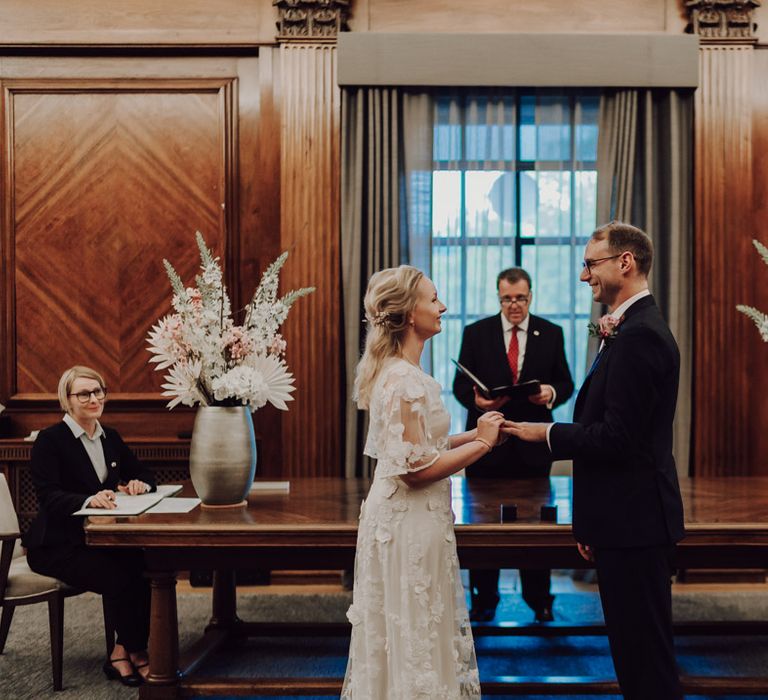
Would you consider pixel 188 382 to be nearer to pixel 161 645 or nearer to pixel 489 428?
pixel 161 645

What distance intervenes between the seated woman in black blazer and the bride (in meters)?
1.40

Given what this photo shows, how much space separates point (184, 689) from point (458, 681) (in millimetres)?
1158

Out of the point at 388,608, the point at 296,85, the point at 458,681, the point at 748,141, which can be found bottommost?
the point at 458,681

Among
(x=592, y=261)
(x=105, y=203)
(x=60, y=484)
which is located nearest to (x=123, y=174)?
(x=105, y=203)

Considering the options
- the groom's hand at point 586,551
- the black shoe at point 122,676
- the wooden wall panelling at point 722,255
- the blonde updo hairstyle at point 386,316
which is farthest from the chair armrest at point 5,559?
the wooden wall panelling at point 722,255

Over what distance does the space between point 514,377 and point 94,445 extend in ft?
6.95

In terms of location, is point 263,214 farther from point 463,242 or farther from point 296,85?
point 463,242

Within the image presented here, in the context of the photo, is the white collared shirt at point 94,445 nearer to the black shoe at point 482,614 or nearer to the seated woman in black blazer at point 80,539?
the seated woman in black blazer at point 80,539

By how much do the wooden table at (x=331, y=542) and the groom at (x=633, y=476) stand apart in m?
0.45

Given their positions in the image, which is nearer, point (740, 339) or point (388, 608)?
point (388, 608)

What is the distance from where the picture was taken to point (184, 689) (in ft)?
10.6

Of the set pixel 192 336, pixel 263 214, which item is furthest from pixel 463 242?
pixel 192 336

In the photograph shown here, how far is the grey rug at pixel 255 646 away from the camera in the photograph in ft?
12.2

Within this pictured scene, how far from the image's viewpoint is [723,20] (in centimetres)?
524
